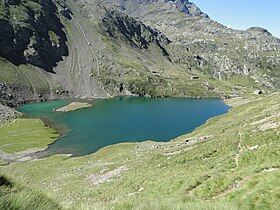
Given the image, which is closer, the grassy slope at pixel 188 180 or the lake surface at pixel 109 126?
the grassy slope at pixel 188 180

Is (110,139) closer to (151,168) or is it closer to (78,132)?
(78,132)

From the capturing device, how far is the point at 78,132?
135 metres

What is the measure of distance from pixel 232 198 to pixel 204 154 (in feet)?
70.2

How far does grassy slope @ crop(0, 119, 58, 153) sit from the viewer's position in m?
115

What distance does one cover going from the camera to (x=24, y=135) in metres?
132

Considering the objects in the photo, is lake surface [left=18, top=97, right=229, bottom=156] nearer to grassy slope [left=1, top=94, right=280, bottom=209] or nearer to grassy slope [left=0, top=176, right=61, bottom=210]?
grassy slope [left=1, top=94, right=280, bottom=209]

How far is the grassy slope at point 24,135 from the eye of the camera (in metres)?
115

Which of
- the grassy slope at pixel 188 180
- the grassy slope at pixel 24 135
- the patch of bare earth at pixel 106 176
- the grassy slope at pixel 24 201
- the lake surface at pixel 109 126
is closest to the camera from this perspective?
the grassy slope at pixel 24 201

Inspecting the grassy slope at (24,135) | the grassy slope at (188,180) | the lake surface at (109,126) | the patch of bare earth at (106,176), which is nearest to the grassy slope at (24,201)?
the grassy slope at (188,180)

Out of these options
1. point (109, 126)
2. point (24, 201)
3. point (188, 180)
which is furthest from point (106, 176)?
point (109, 126)

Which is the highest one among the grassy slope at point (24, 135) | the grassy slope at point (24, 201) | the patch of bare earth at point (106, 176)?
the grassy slope at point (24, 201)

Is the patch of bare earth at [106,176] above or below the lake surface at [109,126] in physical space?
above

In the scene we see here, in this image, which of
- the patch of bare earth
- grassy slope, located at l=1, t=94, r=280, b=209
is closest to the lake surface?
the patch of bare earth

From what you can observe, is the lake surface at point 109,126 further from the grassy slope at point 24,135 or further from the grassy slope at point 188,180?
the grassy slope at point 188,180
